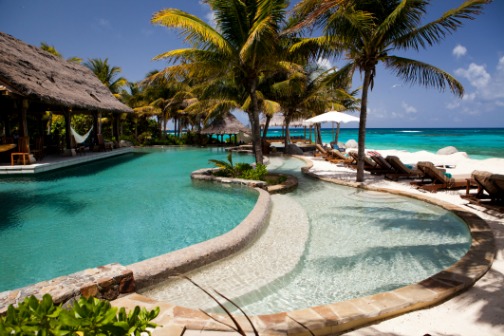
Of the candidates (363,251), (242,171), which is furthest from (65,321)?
(242,171)

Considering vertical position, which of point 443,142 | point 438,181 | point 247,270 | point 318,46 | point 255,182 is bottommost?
point 247,270

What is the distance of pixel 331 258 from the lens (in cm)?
420

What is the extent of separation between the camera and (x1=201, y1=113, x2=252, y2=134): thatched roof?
26781 mm

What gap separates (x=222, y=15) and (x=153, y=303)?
821 centimetres

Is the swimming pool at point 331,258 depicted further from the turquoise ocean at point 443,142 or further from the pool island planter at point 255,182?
the turquoise ocean at point 443,142

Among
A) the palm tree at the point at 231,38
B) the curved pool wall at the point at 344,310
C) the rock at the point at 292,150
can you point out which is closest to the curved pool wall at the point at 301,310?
the curved pool wall at the point at 344,310

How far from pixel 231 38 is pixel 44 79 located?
31.0 feet

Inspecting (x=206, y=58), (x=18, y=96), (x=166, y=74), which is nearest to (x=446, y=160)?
(x=206, y=58)

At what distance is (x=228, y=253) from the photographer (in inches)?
166

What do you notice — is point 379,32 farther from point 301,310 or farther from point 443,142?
point 443,142

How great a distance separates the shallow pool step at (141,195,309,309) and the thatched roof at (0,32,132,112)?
34.8ft

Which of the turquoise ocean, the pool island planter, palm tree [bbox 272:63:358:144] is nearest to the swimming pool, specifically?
the pool island planter

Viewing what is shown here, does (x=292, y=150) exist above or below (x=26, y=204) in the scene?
above

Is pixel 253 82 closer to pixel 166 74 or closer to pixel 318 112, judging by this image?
pixel 166 74
